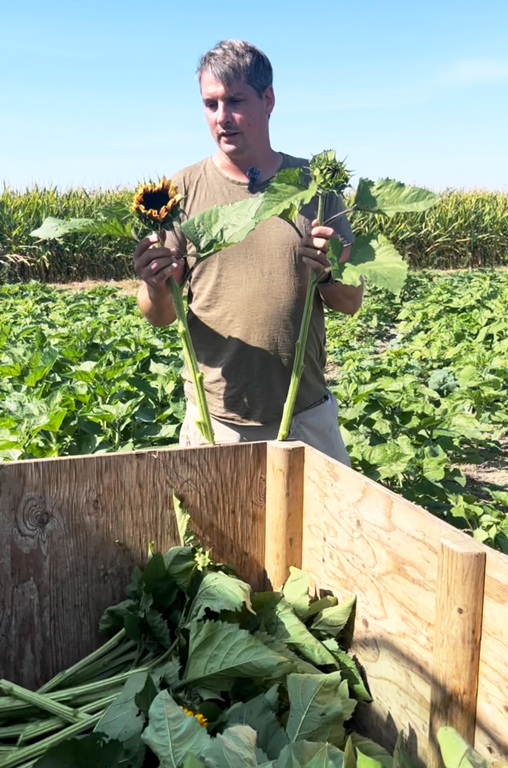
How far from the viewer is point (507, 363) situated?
6.33 meters

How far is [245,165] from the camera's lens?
2.60 meters

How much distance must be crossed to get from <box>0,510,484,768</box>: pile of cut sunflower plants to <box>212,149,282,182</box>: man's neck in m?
1.20

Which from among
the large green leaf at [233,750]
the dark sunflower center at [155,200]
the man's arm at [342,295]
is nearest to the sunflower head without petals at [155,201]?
the dark sunflower center at [155,200]

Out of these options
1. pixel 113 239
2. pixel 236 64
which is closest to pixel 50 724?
pixel 236 64

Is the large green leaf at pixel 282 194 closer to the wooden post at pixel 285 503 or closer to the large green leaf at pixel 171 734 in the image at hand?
the wooden post at pixel 285 503

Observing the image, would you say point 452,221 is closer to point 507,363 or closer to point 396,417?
point 507,363

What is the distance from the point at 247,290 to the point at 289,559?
0.91 meters

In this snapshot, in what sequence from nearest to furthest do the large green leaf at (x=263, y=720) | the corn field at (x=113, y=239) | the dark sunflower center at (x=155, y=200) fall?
the large green leaf at (x=263, y=720)
the dark sunflower center at (x=155, y=200)
the corn field at (x=113, y=239)

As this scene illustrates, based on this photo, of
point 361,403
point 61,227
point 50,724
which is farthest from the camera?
point 361,403

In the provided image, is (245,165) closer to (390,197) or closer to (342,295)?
(342,295)

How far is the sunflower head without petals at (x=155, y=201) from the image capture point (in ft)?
6.42

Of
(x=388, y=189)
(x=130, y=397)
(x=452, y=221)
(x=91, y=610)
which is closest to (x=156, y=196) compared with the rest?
(x=388, y=189)

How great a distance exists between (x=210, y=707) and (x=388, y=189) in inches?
50.8

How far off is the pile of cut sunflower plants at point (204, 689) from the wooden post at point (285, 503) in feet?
0.26
